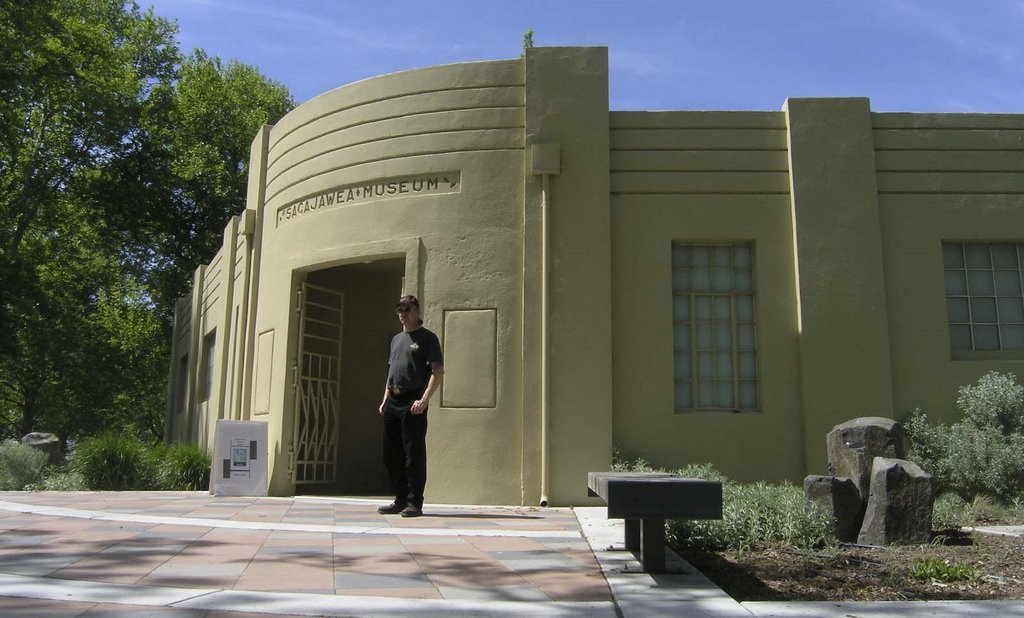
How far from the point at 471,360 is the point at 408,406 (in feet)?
7.46

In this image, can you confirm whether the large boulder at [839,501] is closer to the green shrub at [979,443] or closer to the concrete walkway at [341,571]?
the concrete walkway at [341,571]

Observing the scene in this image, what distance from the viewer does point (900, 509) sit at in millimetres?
5734

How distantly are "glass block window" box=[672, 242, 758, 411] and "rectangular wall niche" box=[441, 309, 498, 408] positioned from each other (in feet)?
7.05

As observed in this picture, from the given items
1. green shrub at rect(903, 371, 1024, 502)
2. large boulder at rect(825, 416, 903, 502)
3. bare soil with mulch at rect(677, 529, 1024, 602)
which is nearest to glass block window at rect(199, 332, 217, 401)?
green shrub at rect(903, 371, 1024, 502)

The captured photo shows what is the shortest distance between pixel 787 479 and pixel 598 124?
14.9 feet

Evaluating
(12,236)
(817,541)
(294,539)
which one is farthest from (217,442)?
(12,236)

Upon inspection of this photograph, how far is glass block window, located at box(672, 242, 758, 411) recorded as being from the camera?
9844mm

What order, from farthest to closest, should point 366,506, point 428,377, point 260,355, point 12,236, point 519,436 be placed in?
point 12,236 → point 260,355 → point 519,436 → point 366,506 → point 428,377

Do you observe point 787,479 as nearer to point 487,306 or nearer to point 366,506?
point 487,306

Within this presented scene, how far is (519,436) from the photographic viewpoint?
9.41 metres

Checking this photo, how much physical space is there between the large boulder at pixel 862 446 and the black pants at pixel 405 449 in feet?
11.1

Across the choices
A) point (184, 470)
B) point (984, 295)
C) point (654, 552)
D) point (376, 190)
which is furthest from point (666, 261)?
point (184, 470)

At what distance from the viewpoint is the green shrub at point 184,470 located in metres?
12.9

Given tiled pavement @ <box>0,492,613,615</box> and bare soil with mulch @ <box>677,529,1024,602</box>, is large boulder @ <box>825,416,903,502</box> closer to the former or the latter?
bare soil with mulch @ <box>677,529,1024,602</box>
